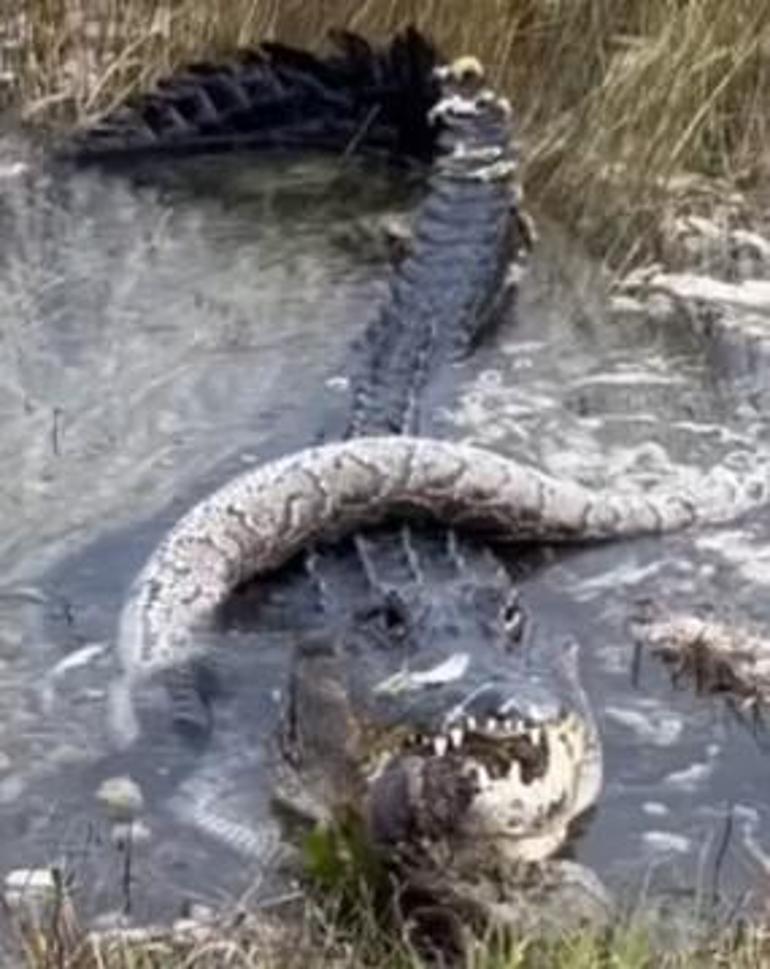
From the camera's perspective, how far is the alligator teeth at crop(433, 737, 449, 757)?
4113 millimetres

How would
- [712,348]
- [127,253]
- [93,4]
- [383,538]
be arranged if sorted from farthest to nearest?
[93,4]
[127,253]
[712,348]
[383,538]

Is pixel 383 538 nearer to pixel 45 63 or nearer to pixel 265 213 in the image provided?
Result: pixel 265 213

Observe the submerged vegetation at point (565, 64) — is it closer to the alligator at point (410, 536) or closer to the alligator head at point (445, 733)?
the alligator at point (410, 536)

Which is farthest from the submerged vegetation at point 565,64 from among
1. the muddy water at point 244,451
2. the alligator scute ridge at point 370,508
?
the alligator scute ridge at point 370,508

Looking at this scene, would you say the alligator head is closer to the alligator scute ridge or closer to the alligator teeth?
the alligator teeth

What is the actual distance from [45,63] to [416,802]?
448cm

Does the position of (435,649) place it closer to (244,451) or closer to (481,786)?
(481,786)

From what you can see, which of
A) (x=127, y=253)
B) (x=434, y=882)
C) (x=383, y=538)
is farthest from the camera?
(x=127, y=253)

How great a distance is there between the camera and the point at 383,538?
5.48 metres

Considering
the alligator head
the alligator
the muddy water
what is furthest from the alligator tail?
the alligator head

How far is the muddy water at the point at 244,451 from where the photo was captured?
4570 mm

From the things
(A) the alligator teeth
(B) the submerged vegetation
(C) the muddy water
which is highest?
(A) the alligator teeth

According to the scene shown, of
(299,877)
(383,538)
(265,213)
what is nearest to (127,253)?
(265,213)

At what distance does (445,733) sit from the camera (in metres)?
4.12
